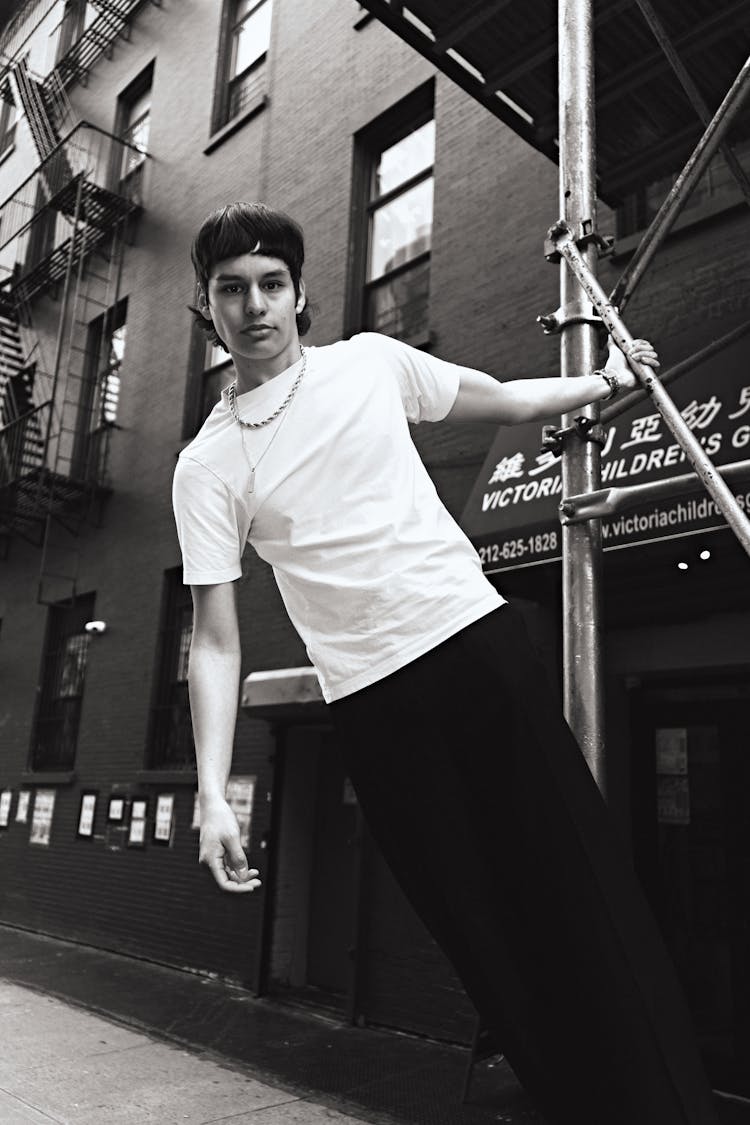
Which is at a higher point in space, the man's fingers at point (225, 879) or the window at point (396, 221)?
the window at point (396, 221)

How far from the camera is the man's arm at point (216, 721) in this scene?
1639 mm

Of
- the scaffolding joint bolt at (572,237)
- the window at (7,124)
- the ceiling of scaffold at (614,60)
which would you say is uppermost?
the window at (7,124)

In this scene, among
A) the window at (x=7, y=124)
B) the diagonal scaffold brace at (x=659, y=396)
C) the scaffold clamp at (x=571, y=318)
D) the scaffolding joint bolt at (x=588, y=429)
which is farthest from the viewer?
the window at (x=7, y=124)

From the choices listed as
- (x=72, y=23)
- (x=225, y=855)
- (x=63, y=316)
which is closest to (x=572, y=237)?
(x=225, y=855)

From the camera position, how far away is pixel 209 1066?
21.4 feet

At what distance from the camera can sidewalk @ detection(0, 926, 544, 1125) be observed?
562 cm

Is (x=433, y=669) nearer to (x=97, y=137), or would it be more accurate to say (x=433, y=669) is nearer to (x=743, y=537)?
(x=743, y=537)

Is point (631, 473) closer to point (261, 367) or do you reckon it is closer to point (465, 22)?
point (465, 22)

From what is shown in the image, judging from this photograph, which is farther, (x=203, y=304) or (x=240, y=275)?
(x=203, y=304)

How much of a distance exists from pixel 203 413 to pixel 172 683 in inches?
131

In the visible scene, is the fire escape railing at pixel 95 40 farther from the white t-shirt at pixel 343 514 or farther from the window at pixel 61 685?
the white t-shirt at pixel 343 514

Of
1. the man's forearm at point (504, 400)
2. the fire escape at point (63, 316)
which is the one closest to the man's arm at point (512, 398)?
the man's forearm at point (504, 400)

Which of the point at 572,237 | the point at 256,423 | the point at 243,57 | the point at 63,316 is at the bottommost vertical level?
the point at 256,423

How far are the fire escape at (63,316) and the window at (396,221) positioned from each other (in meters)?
4.72
